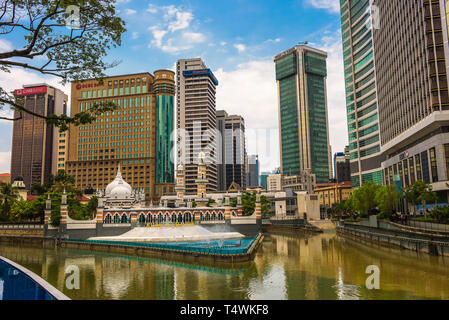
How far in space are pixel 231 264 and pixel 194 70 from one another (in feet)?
502

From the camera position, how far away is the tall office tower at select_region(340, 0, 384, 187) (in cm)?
10944

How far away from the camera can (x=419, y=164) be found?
226 feet

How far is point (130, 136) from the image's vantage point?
549 feet

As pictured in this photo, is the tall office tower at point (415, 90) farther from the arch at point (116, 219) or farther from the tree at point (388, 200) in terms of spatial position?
the arch at point (116, 219)

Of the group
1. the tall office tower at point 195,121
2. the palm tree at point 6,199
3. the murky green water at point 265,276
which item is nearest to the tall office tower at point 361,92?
the murky green water at point 265,276

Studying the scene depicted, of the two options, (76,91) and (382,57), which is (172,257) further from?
(76,91)

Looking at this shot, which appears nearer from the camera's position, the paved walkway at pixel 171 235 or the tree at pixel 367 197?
the paved walkway at pixel 171 235

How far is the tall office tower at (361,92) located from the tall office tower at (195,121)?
7221 centimetres

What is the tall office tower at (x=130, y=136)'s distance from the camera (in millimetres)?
162875

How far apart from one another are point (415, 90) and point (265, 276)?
54.0 meters

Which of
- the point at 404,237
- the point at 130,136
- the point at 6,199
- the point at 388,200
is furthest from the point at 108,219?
the point at 130,136

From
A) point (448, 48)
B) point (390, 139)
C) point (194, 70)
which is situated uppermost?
point (194, 70)
